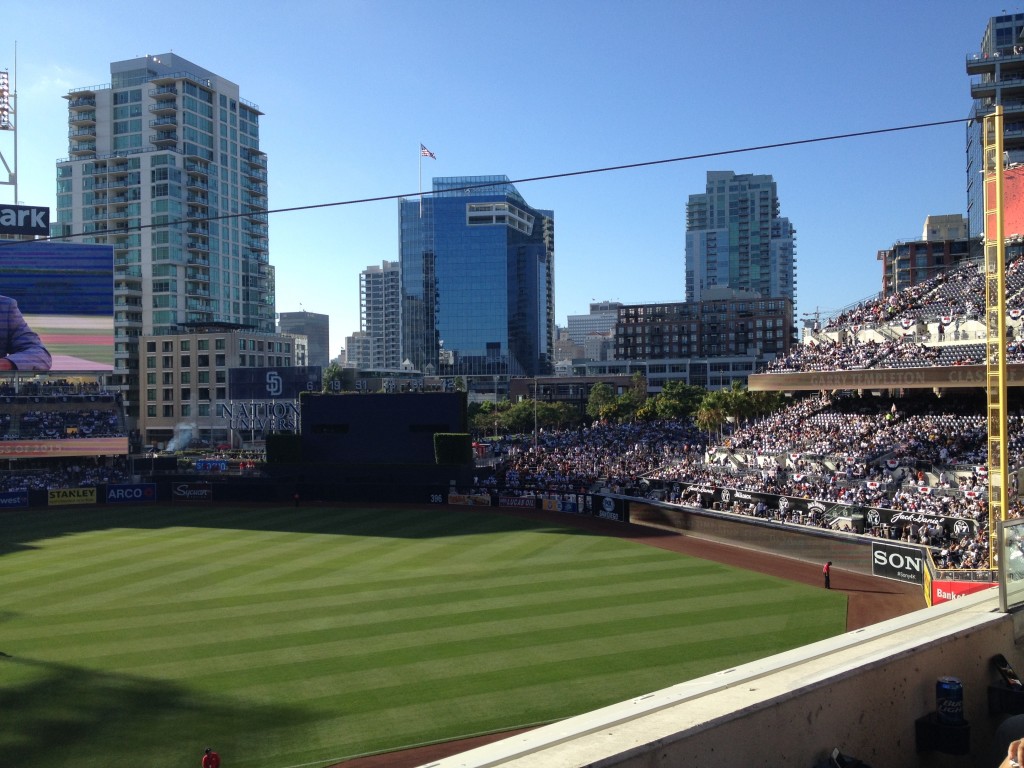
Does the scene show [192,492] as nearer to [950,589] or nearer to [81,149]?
[950,589]

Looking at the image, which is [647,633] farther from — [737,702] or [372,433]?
[372,433]

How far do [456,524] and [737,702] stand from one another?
37.3 m

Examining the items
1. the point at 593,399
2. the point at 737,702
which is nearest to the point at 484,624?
the point at 737,702

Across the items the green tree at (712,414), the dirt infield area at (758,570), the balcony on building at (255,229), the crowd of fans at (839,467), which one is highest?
the balcony on building at (255,229)

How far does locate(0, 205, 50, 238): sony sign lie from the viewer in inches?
2478

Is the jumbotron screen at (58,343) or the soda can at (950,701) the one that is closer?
the soda can at (950,701)

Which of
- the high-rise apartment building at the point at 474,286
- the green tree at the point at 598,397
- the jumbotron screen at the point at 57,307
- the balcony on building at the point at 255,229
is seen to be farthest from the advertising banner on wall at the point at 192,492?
the high-rise apartment building at the point at 474,286

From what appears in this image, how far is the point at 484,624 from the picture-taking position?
2275cm

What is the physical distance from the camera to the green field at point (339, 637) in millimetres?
15805

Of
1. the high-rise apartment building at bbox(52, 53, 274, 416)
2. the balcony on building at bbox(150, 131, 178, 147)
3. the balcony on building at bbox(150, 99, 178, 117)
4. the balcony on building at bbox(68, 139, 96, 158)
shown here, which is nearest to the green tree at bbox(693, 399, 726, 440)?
the high-rise apartment building at bbox(52, 53, 274, 416)

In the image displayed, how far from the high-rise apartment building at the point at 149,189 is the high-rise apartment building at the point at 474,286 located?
58.1 meters

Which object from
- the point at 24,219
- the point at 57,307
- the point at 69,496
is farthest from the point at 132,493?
the point at 24,219

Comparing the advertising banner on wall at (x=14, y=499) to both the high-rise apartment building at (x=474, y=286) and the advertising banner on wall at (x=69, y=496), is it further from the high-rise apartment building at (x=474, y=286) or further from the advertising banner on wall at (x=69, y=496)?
the high-rise apartment building at (x=474, y=286)

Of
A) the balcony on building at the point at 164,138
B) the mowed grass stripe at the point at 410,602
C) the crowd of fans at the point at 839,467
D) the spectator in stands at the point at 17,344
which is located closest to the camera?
the mowed grass stripe at the point at 410,602
